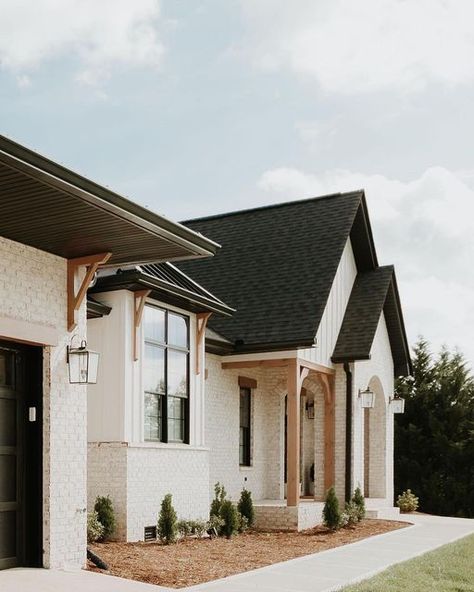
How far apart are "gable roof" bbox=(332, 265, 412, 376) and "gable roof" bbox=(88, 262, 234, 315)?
13.5 ft

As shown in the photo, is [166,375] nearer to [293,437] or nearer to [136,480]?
[136,480]

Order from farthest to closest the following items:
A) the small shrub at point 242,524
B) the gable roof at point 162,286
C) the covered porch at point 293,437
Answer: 1. the covered porch at point 293,437
2. the small shrub at point 242,524
3. the gable roof at point 162,286

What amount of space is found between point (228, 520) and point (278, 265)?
750 cm

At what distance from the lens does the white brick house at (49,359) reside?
10.5m

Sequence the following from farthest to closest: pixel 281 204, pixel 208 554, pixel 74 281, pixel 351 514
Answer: pixel 281 204, pixel 351 514, pixel 208 554, pixel 74 281

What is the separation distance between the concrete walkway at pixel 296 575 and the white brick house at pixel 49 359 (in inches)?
24.5

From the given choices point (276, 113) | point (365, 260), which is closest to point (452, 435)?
point (365, 260)

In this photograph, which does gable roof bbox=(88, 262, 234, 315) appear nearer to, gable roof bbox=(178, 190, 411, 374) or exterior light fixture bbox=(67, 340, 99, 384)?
gable roof bbox=(178, 190, 411, 374)

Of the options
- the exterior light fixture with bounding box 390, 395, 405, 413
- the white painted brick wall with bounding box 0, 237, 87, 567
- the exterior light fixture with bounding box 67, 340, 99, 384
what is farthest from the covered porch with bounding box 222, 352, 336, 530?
the exterior light fixture with bounding box 67, 340, 99, 384

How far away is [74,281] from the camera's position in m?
11.6

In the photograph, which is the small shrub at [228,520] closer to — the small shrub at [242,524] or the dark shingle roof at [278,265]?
the small shrub at [242,524]

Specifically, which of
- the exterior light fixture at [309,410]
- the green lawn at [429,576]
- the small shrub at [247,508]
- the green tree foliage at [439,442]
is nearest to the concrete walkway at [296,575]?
the green lawn at [429,576]

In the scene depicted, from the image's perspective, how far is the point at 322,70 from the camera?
16219mm

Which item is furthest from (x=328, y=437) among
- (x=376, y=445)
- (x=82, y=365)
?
(x=82, y=365)
